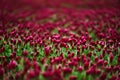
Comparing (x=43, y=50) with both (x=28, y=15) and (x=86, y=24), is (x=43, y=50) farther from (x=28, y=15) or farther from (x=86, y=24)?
(x=28, y=15)

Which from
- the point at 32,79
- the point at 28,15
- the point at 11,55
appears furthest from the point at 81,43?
the point at 28,15

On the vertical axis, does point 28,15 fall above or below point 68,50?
below

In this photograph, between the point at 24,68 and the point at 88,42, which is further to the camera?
the point at 88,42

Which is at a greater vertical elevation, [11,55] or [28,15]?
[11,55]

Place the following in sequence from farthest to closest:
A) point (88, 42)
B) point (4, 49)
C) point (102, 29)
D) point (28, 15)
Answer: point (28, 15) → point (102, 29) → point (88, 42) → point (4, 49)

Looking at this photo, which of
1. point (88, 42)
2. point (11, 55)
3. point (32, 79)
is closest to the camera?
point (32, 79)

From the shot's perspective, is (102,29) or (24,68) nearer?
(24,68)

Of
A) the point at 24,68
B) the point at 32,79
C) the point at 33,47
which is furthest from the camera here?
the point at 33,47

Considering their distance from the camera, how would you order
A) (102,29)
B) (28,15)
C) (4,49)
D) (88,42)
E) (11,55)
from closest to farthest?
(11,55) → (4,49) → (88,42) → (102,29) → (28,15)

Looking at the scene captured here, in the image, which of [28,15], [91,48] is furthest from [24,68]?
[28,15]

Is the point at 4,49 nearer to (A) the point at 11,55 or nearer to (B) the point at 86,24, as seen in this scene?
(A) the point at 11,55
